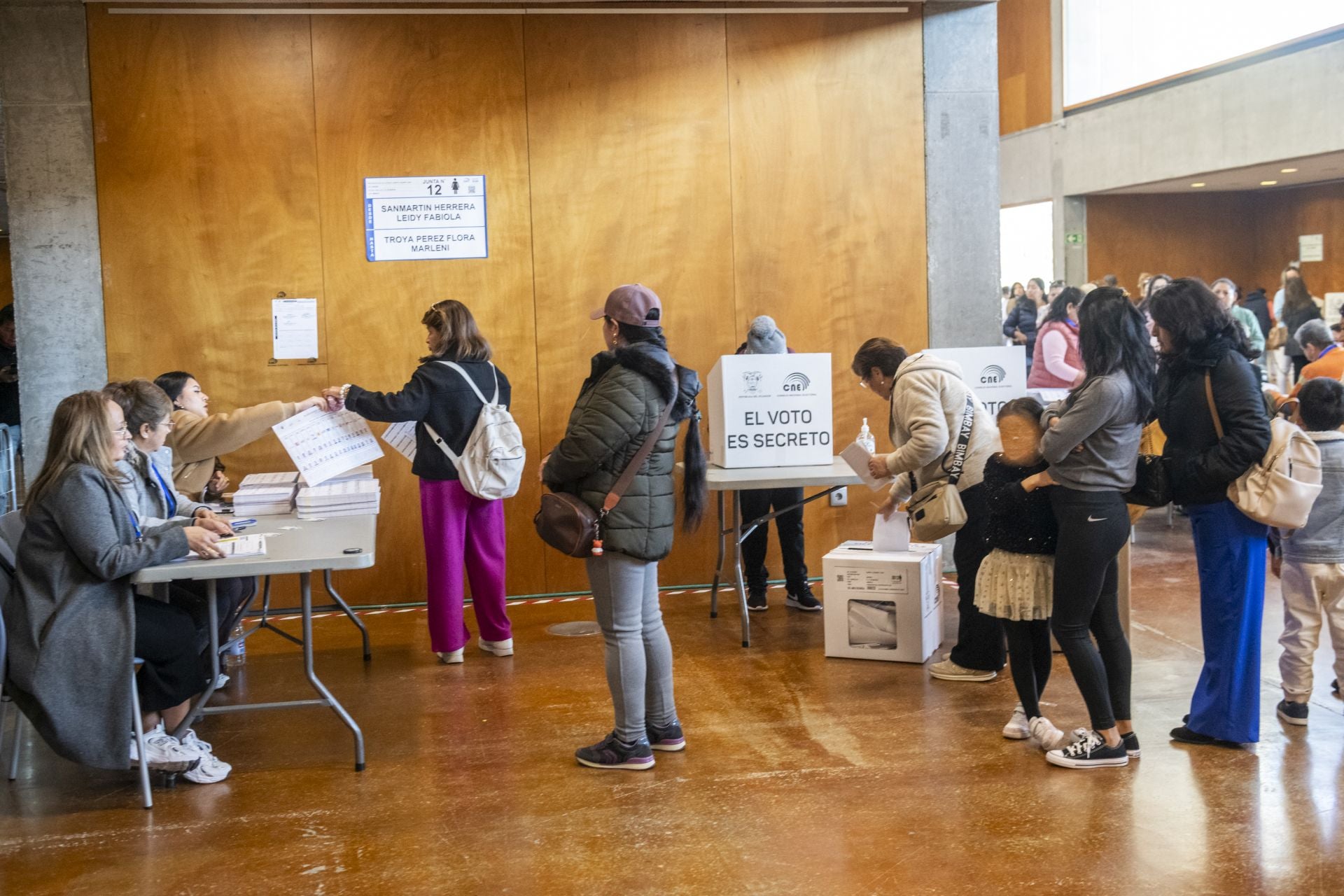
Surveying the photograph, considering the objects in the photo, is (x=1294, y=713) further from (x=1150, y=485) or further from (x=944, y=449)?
(x=944, y=449)

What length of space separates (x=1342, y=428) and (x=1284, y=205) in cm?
1371

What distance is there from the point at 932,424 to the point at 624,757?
1716 mm

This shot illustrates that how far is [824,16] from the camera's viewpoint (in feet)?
21.3

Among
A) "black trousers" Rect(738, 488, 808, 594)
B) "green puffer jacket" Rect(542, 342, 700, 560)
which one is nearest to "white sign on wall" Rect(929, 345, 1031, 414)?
"black trousers" Rect(738, 488, 808, 594)

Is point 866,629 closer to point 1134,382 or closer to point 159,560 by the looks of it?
point 1134,382

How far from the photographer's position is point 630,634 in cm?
388

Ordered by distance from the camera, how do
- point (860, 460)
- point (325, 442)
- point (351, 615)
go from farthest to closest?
point (351, 615)
point (860, 460)
point (325, 442)

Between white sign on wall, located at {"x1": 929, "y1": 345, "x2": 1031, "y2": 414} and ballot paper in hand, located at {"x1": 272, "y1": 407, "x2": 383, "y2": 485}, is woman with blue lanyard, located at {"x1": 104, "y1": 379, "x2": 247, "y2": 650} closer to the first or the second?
ballot paper in hand, located at {"x1": 272, "y1": 407, "x2": 383, "y2": 485}

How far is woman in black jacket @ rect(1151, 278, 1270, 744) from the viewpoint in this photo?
372 centimetres

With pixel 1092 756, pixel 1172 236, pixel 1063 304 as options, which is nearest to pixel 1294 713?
pixel 1092 756

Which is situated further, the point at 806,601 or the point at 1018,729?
the point at 806,601

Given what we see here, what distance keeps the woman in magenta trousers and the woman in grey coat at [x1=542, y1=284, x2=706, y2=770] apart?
1358 mm

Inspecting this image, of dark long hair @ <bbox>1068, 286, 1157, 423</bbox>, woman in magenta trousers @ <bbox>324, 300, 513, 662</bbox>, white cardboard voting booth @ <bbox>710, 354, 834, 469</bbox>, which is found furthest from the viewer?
white cardboard voting booth @ <bbox>710, 354, 834, 469</bbox>

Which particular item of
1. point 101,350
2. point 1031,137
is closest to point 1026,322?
point 1031,137
